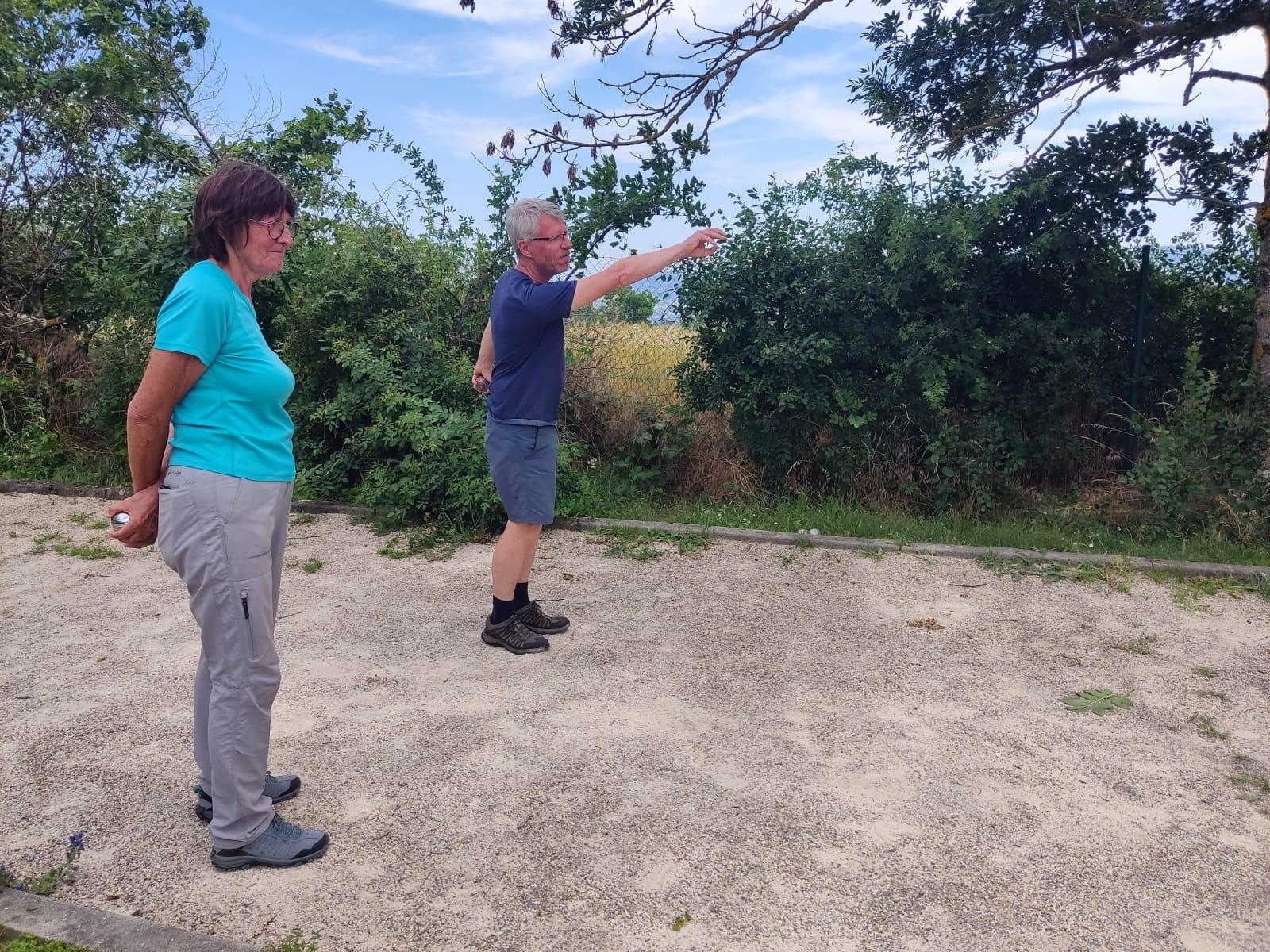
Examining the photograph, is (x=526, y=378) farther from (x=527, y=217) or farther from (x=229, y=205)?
(x=229, y=205)

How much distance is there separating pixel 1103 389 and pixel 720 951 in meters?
6.49

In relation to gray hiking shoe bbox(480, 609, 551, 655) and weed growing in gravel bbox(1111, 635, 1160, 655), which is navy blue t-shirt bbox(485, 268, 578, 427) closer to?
gray hiking shoe bbox(480, 609, 551, 655)

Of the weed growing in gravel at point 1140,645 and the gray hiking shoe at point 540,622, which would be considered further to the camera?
the gray hiking shoe at point 540,622

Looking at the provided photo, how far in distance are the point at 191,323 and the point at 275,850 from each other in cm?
158

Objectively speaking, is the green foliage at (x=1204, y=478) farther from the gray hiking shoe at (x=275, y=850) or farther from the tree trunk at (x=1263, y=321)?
the gray hiking shoe at (x=275, y=850)

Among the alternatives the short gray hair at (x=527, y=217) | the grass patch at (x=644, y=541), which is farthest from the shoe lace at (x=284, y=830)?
the grass patch at (x=644, y=541)

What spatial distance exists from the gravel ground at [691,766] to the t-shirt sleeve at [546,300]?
5.41 feet

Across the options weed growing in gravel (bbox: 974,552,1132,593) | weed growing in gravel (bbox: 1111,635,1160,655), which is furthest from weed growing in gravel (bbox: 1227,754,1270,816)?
weed growing in gravel (bbox: 974,552,1132,593)

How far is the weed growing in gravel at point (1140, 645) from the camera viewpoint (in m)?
4.63

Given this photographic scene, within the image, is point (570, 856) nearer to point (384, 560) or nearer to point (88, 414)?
point (384, 560)

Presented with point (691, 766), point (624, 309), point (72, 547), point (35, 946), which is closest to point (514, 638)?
point (691, 766)

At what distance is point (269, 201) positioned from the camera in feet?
8.53

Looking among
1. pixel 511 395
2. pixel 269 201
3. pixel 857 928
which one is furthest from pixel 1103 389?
pixel 269 201

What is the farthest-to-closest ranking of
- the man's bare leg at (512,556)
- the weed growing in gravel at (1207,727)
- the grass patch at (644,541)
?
1. the grass patch at (644,541)
2. the man's bare leg at (512,556)
3. the weed growing in gravel at (1207,727)
